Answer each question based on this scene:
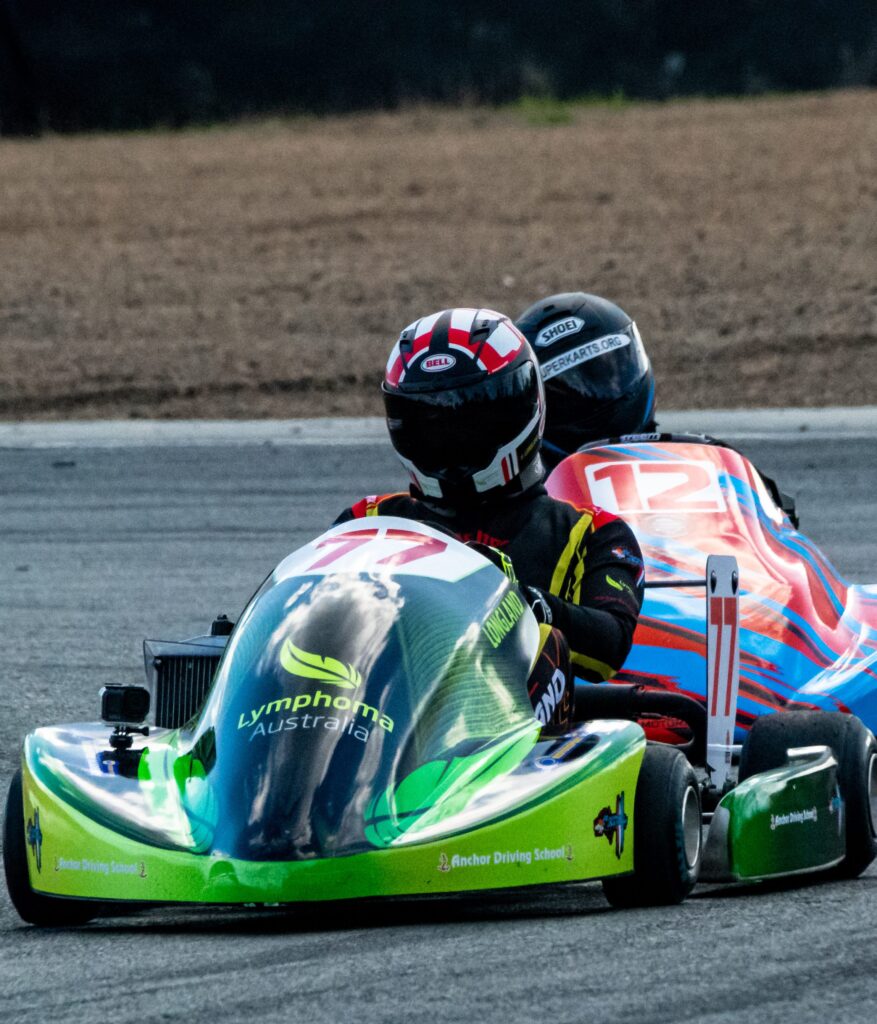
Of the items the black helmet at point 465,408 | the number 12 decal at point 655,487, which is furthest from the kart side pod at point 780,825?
the number 12 decal at point 655,487

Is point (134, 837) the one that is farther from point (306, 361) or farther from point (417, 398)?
point (306, 361)

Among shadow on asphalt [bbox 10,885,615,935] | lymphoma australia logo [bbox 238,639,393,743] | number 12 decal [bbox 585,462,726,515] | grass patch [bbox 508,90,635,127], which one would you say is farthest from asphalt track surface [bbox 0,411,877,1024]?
grass patch [bbox 508,90,635,127]

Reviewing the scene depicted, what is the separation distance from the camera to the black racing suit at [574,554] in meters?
4.78

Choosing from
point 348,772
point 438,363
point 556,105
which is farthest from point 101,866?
point 556,105

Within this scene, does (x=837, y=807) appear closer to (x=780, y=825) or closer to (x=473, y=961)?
(x=780, y=825)

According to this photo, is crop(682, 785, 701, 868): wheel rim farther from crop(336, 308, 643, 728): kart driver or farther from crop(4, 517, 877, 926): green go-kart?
crop(336, 308, 643, 728): kart driver

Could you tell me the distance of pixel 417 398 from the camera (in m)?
4.84

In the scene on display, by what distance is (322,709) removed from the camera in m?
3.98

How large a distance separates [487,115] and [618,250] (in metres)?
5.93

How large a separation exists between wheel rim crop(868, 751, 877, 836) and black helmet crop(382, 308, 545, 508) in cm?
103

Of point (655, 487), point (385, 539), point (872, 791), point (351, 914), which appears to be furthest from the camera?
point (655, 487)

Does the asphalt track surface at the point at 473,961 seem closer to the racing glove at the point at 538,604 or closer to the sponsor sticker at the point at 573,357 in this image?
the racing glove at the point at 538,604

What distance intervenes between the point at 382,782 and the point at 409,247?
14856mm

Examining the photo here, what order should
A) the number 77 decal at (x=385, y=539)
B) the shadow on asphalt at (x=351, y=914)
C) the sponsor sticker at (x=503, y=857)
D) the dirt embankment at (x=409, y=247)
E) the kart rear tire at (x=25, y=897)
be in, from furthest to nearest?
the dirt embankment at (x=409, y=247), the number 77 decal at (x=385, y=539), the kart rear tire at (x=25, y=897), the shadow on asphalt at (x=351, y=914), the sponsor sticker at (x=503, y=857)
